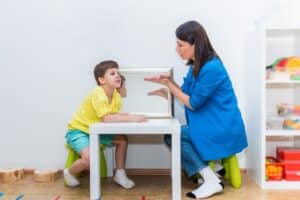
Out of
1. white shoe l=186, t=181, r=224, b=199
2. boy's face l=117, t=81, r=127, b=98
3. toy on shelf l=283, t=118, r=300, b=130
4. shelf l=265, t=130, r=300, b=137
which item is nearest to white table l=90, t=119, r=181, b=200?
white shoe l=186, t=181, r=224, b=199

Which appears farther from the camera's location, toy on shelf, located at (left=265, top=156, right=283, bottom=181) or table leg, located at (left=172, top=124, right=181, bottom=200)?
toy on shelf, located at (left=265, top=156, right=283, bottom=181)

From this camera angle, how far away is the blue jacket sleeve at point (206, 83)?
6.45ft

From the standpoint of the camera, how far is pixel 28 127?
2.38 meters

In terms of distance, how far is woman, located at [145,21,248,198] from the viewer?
1.98 m

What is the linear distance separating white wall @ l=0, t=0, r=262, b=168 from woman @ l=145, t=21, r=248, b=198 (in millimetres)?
289

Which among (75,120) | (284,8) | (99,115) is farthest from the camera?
(284,8)

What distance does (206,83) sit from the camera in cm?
197

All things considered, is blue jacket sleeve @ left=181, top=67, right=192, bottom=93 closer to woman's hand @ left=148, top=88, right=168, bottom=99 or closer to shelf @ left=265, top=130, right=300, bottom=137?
woman's hand @ left=148, top=88, right=168, bottom=99

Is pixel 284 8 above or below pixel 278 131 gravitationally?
above

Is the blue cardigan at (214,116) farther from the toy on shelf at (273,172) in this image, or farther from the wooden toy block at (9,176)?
the wooden toy block at (9,176)

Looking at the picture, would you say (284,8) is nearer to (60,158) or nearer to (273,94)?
(273,94)

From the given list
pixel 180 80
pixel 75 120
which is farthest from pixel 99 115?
pixel 180 80

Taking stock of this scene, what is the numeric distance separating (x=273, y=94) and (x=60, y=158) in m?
1.17

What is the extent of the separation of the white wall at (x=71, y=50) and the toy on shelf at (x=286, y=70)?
0.84ft
